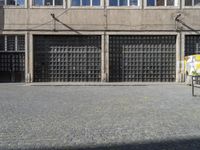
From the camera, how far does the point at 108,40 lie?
22.3m

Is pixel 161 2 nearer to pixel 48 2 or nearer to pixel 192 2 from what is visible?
pixel 192 2

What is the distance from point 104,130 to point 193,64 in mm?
14201

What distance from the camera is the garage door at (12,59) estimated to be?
76.0 ft

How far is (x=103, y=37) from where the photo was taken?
22.3 meters

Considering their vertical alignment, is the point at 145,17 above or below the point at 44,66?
above

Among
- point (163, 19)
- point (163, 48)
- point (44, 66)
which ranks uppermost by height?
point (163, 19)

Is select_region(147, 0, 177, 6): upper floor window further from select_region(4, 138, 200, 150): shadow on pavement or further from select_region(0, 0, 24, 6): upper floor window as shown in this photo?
select_region(4, 138, 200, 150): shadow on pavement

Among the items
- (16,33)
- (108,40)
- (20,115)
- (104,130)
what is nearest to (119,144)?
(104,130)

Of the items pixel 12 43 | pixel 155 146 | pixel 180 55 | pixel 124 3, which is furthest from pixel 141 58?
pixel 155 146

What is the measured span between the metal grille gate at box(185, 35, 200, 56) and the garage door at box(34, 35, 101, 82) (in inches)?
263

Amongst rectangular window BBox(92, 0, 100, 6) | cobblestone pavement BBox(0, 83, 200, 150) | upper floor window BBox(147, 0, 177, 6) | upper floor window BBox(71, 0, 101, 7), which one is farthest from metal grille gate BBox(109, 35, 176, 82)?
cobblestone pavement BBox(0, 83, 200, 150)

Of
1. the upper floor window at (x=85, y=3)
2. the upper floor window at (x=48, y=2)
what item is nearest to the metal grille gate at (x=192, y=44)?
the upper floor window at (x=85, y=3)

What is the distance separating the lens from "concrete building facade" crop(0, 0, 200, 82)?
22281 millimetres

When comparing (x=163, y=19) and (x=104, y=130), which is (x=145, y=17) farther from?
(x=104, y=130)
